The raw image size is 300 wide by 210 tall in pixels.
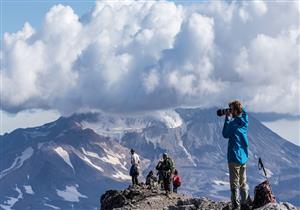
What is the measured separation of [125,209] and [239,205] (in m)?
11.4

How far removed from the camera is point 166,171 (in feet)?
138

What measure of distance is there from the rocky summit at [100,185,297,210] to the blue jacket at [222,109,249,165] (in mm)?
5679

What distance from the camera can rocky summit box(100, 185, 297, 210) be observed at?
3572 cm

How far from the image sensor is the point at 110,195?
4756 cm

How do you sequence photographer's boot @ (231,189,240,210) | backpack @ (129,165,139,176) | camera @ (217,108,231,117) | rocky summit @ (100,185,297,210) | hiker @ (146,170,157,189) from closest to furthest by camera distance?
1. camera @ (217,108,231,117)
2. photographer's boot @ (231,189,240,210)
3. rocky summit @ (100,185,297,210)
4. hiker @ (146,170,157,189)
5. backpack @ (129,165,139,176)

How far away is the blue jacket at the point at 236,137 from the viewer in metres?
24.6

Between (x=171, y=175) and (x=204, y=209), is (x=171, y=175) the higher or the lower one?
the higher one

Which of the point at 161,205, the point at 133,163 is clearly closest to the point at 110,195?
the point at 133,163

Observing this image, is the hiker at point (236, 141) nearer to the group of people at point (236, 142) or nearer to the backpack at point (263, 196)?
the group of people at point (236, 142)

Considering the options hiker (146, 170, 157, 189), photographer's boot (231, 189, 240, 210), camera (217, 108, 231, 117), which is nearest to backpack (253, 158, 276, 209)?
photographer's boot (231, 189, 240, 210)

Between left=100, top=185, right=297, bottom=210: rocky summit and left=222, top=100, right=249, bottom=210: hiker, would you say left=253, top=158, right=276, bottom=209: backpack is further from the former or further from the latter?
left=222, top=100, right=249, bottom=210: hiker

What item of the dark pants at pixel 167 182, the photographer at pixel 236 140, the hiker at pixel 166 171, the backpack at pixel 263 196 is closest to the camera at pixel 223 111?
the photographer at pixel 236 140

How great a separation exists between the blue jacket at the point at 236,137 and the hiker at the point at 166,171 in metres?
17.4

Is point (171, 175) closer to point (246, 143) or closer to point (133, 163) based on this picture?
point (133, 163)
